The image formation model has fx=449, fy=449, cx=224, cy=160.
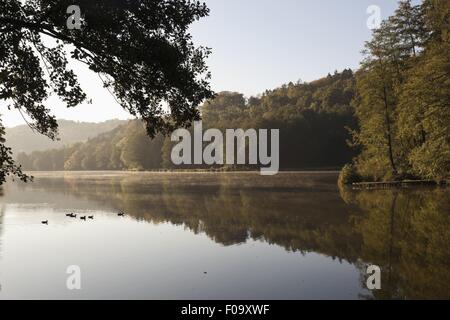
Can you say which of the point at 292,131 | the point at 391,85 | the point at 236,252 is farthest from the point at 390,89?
the point at 292,131

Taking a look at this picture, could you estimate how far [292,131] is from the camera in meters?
104

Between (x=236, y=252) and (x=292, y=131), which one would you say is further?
(x=292, y=131)

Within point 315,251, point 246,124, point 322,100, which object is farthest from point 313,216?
point 322,100

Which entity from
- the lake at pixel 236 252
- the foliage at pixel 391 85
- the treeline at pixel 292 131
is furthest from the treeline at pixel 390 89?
the treeline at pixel 292 131

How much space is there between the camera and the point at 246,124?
10706 cm

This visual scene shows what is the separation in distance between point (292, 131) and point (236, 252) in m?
90.3

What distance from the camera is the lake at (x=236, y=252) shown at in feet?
37.3

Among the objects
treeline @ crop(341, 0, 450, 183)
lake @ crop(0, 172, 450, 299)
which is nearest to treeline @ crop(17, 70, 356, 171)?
treeline @ crop(341, 0, 450, 183)

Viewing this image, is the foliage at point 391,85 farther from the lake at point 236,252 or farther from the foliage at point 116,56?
the foliage at point 116,56

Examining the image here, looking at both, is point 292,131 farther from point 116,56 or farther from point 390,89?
point 116,56

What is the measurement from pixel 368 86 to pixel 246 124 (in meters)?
62.7

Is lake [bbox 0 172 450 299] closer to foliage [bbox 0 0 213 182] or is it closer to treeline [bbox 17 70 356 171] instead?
foliage [bbox 0 0 213 182]

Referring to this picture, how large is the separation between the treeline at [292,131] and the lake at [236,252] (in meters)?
52.3

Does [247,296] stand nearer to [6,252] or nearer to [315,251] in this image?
[315,251]
